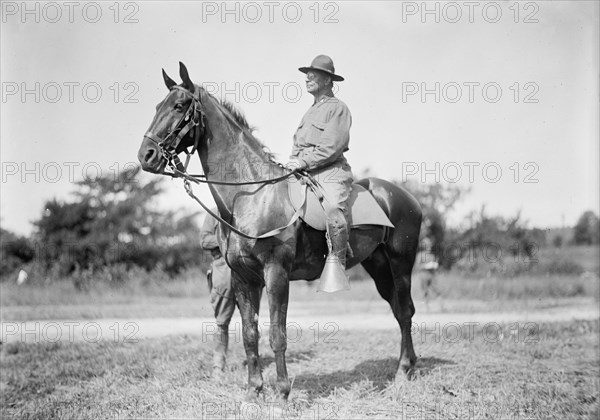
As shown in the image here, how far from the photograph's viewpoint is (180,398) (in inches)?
250

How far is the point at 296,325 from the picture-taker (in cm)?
1171

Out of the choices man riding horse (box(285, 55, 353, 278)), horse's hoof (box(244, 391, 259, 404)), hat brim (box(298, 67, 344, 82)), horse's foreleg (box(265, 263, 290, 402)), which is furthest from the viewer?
hat brim (box(298, 67, 344, 82))

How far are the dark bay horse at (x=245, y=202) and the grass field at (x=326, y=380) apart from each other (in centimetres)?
80

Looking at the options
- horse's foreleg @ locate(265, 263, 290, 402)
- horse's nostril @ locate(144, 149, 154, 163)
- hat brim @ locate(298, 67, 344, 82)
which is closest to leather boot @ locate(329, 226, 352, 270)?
horse's foreleg @ locate(265, 263, 290, 402)

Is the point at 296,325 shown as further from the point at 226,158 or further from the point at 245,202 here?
the point at 226,158

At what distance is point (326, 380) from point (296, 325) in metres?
4.52

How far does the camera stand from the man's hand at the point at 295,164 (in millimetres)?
6363

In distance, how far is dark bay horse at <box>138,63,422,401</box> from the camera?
19.0 feet

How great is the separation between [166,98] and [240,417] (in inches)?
130

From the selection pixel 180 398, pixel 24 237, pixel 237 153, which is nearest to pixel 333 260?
pixel 237 153

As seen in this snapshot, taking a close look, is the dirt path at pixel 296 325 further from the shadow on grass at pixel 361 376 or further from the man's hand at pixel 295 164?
the man's hand at pixel 295 164

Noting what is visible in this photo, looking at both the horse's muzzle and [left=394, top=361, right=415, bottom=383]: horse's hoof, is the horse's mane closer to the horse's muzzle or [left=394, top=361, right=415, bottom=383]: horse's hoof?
the horse's muzzle

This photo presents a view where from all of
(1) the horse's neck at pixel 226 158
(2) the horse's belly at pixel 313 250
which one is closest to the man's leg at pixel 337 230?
(2) the horse's belly at pixel 313 250

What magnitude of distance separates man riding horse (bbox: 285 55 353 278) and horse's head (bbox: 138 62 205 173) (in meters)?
1.22
